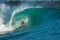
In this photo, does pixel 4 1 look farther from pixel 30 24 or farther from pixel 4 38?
pixel 4 38

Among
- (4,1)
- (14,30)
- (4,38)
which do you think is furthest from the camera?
(4,1)

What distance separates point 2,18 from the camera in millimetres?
8930

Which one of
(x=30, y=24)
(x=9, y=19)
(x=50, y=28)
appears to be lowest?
(x=50, y=28)

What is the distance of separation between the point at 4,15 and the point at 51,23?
213 cm

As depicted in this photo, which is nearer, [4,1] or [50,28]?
[50,28]

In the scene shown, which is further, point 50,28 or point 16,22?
point 16,22

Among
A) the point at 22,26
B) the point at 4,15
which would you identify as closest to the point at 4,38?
the point at 22,26

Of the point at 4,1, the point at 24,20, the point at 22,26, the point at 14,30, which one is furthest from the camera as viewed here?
the point at 4,1

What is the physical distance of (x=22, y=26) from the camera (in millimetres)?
8078

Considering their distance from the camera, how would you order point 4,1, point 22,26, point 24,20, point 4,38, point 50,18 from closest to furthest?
point 4,38 < point 22,26 < point 24,20 < point 50,18 < point 4,1

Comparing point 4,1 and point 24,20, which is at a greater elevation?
point 4,1

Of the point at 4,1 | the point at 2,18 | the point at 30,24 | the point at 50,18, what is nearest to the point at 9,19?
the point at 2,18

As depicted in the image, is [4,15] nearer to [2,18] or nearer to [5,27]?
[2,18]

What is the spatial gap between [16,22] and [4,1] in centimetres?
665
